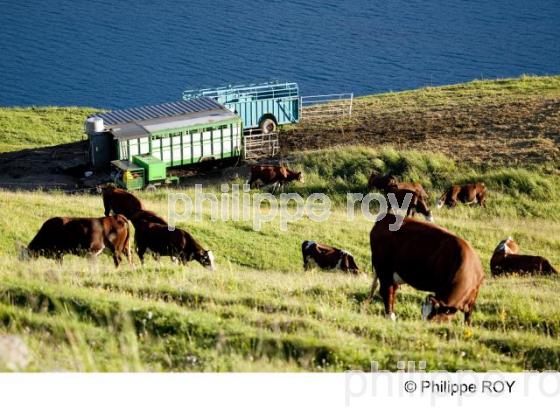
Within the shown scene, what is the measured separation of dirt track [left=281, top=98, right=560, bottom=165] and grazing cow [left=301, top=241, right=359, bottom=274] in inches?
565

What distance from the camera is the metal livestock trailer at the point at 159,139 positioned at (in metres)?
33.6

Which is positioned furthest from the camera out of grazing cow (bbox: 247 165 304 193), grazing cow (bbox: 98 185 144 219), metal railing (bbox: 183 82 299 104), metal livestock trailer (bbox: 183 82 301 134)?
metal railing (bbox: 183 82 299 104)

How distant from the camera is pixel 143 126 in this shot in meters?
35.4

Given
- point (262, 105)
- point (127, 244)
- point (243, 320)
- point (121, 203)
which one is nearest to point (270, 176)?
point (262, 105)

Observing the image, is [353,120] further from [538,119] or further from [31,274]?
[31,274]

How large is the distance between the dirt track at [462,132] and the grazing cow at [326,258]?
1435 cm

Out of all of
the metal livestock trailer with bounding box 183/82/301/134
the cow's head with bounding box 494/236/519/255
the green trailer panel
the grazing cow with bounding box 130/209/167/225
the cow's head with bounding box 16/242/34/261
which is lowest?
the cow's head with bounding box 494/236/519/255

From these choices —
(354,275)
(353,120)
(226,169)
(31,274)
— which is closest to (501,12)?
(353,120)

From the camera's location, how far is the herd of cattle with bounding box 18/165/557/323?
14.7 meters

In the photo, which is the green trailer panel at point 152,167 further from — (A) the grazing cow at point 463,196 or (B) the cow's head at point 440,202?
(A) the grazing cow at point 463,196

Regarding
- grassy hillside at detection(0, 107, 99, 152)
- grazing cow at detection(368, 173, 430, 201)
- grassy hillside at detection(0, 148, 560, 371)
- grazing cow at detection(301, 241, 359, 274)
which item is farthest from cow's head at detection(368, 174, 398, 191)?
grassy hillside at detection(0, 107, 99, 152)

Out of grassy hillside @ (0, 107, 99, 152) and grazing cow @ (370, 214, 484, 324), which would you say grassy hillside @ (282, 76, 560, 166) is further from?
grazing cow @ (370, 214, 484, 324)

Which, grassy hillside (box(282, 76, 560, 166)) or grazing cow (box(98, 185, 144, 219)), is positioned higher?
grassy hillside (box(282, 76, 560, 166))

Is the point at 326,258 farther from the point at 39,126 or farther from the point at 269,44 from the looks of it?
the point at 269,44
